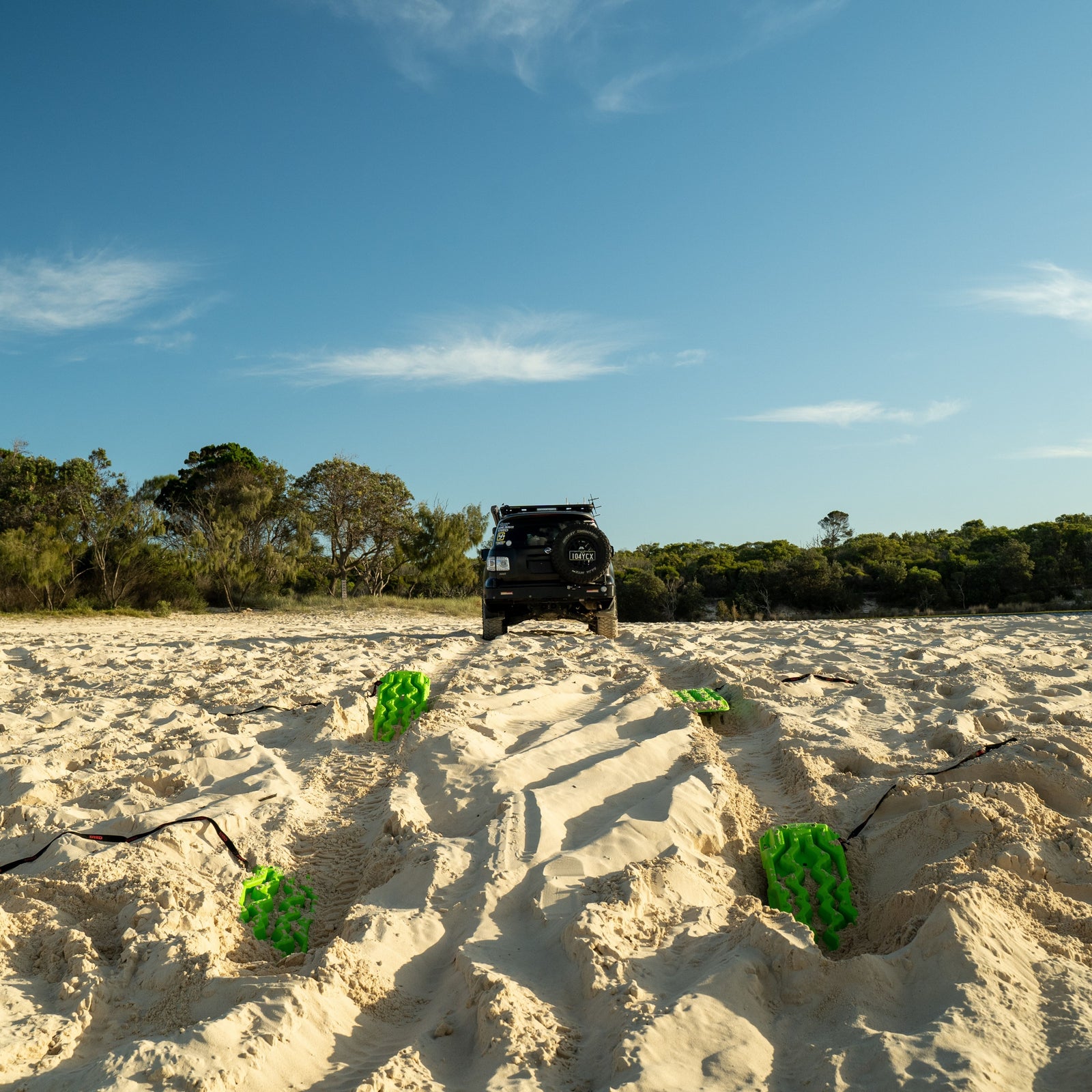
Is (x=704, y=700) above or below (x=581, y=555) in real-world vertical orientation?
below

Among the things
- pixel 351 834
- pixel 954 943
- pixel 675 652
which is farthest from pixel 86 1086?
pixel 675 652

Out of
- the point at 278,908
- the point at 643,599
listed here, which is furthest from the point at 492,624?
the point at 643,599

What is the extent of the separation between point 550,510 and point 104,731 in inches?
243

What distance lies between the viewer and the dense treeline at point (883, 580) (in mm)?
23234

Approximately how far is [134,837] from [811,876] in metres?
2.39

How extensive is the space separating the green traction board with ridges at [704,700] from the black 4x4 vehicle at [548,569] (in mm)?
4578

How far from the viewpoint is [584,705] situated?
4918 mm

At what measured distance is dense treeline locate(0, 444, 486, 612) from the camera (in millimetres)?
20531

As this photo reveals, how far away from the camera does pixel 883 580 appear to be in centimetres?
2416

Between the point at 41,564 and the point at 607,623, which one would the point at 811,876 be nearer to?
the point at 607,623

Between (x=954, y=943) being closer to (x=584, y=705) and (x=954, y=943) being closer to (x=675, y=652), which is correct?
(x=584, y=705)

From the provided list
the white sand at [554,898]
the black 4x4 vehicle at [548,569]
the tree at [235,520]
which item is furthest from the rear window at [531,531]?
the tree at [235,520]

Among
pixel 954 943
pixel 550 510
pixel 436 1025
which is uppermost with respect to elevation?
pixel 550 510

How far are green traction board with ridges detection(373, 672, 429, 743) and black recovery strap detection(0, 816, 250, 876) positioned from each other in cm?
154
